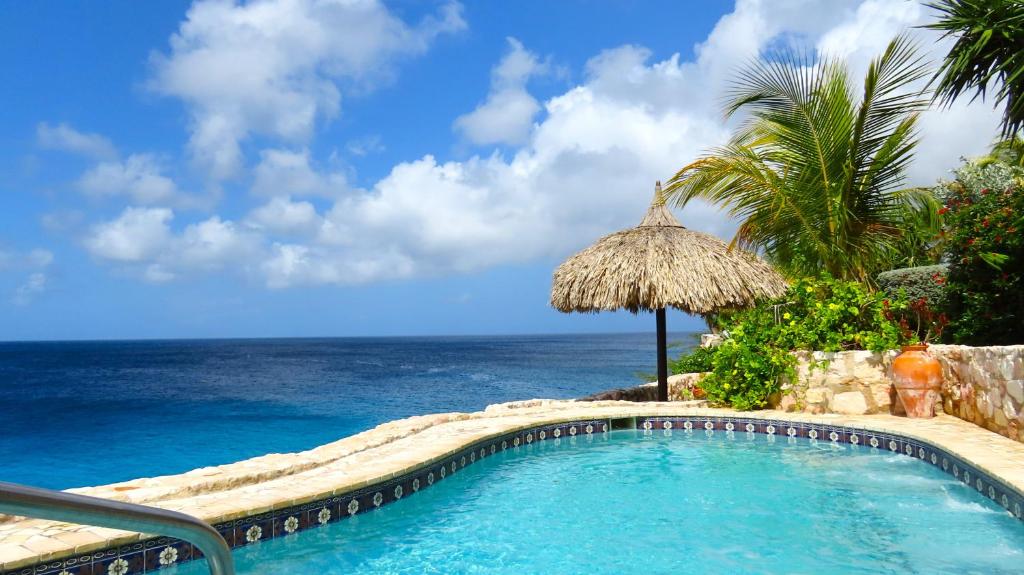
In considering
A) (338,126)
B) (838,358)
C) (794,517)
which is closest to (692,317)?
(838,358)

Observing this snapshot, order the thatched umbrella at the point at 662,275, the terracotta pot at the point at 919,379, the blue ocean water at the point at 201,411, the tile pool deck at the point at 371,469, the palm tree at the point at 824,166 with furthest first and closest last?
the blue ocean water at the point at 201,411, the thatched umbrella at the point at 662,275, the palm tree at the point at 824,166, the terracotta pot at the point at 919,379, the tile pool deck at the point at 371,469

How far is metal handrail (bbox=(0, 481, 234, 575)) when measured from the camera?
0.99 m

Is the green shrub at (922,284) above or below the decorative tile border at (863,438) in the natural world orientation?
above

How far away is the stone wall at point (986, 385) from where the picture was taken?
5984mm

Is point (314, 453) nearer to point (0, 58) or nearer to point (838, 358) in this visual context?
point (838, 358)

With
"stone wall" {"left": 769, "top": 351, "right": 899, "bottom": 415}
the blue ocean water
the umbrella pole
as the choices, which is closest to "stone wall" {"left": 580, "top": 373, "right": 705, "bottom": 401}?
the umbrella pole

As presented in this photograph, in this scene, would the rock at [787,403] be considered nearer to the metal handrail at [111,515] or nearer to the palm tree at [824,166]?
the palm tree at [824,166]

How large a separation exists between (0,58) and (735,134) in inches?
1279

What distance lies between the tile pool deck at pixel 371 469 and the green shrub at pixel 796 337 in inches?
20.4

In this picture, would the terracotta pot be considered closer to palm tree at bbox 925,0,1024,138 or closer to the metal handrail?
palm tree at bbox 925,0,1024,138

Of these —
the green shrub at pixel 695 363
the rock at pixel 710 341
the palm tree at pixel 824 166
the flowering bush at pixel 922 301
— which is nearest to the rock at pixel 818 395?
the flowering bush at pixel 922 301

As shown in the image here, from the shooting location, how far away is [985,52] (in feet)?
25.1

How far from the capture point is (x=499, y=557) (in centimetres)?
411

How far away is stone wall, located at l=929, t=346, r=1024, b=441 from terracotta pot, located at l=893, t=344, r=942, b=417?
0.16m
